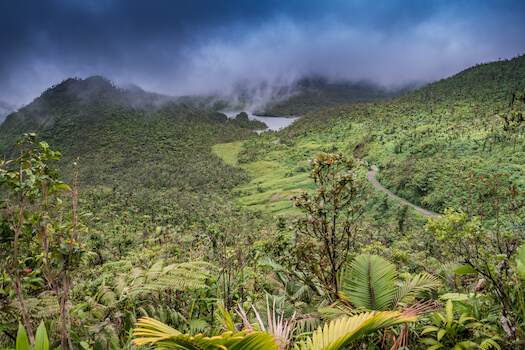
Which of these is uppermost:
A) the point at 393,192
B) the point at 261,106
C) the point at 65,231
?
the point at 261,106

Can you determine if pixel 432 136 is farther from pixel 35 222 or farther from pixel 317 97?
pixel 317 97

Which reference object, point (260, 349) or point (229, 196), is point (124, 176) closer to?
point (229, 196)

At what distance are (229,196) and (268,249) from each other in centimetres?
3405

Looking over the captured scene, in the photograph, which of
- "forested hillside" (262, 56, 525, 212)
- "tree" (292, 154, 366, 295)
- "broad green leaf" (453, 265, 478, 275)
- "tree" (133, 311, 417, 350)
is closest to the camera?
"tree" (133, 311, 417, 350)

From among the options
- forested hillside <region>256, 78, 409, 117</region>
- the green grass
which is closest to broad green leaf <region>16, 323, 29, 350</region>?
the green grass

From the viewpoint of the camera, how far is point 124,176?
5253cm

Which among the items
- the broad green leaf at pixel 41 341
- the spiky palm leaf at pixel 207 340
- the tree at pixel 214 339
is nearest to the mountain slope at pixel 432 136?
the tree at pixel 214 339

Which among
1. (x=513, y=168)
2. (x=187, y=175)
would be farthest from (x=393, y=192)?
(x=187, y=175)

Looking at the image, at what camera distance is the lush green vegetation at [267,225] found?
182 cm

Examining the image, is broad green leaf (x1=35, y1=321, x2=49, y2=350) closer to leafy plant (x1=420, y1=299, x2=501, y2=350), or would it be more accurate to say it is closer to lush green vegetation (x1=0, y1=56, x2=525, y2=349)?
lush green vegetation (x1=0, y1=56, x2=525, y2=349)

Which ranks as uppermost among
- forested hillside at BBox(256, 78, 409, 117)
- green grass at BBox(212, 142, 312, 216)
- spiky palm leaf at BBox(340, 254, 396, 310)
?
forested hillside at BBox(256, 78, 409, 117)

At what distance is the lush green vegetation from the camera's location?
5.97 ft

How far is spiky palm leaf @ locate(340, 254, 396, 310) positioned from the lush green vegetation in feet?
0.07

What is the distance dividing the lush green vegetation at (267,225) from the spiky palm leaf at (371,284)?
20 mm
